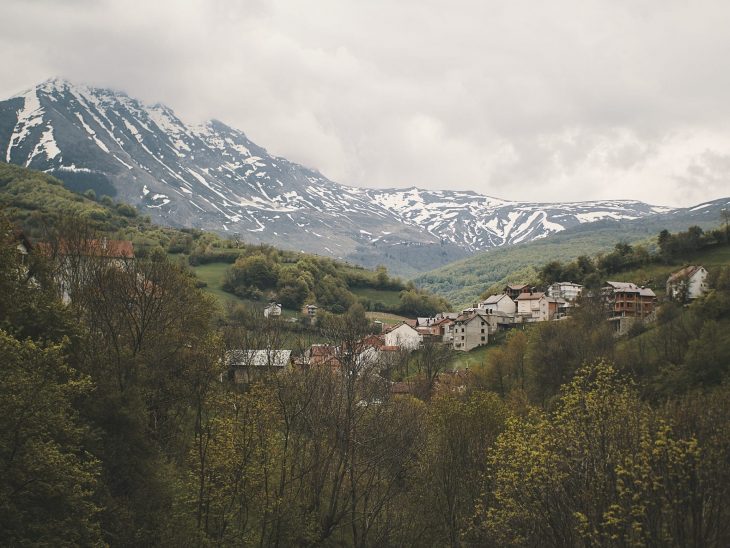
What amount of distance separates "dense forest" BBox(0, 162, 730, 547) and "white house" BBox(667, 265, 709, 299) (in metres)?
77.4

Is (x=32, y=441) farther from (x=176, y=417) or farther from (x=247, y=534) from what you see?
(x=176, y=417)

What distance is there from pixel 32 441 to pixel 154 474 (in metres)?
14.3

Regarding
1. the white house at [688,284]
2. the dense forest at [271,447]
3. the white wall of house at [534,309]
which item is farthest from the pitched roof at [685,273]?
the dense forest at [271,447]

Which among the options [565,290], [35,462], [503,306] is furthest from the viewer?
[503,306]

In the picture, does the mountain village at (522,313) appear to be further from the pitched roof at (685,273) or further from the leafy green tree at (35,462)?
the leafy green tree at (35,462)

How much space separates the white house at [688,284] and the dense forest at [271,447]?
77.4 metres

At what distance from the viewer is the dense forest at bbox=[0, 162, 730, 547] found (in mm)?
27109

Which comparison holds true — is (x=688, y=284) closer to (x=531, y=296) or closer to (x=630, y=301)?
(x=630, y=301)

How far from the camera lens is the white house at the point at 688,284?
392 ft

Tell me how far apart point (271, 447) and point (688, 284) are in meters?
102

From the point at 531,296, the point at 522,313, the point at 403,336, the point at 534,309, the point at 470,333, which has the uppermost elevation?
the point at 531,296

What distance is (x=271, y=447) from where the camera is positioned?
41.2 meters

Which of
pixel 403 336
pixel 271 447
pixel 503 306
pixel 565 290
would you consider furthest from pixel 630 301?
pixel 271 447

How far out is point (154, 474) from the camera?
3831 centimetres
